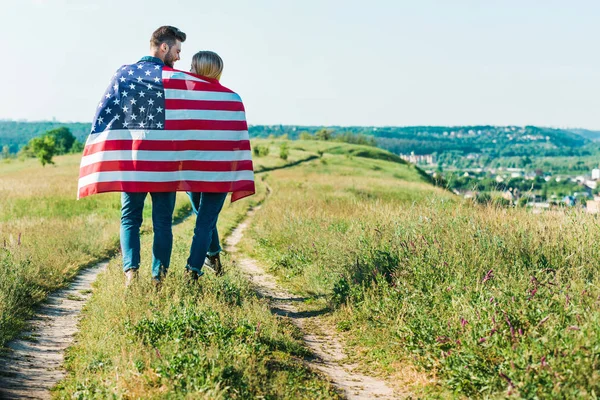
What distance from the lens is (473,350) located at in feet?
15.5

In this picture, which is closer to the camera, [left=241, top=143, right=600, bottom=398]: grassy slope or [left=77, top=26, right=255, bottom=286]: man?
[left=241, top=143, right=600, bottom=398]: grassy slope

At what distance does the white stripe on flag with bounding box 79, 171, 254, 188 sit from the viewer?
6551 mm

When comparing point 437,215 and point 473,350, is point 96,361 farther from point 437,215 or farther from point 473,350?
point 437,215

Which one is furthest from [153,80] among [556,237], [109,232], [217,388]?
[109,232]

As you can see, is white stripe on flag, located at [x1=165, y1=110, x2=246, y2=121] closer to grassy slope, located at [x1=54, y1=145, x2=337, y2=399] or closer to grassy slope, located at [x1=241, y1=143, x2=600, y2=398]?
grassy slope, located at [x1=54, y1=145, x2=337, y2=399]

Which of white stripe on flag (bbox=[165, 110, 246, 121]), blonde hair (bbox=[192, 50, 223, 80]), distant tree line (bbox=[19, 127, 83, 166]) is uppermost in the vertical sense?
blonde hair (bbox=[192, 50, 223, 80])

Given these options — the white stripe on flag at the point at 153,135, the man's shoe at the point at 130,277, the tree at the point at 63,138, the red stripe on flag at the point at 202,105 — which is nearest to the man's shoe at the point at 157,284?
the man's shoe at the point at 130,277

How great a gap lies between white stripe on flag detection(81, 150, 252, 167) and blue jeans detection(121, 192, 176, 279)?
416 mm

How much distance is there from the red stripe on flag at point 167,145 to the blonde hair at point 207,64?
815mm

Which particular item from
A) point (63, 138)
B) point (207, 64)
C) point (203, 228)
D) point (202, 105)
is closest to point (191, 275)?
point (203, 228)

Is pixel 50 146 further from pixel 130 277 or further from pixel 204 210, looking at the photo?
pixel 130 277

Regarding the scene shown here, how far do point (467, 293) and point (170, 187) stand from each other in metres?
3.17

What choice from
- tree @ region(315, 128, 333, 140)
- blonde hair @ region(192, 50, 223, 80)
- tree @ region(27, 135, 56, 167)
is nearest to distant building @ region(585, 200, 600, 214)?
blonde hair @ region(192, 50, 223, 80)

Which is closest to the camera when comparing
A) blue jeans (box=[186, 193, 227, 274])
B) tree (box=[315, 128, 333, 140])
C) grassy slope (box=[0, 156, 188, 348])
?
grassy slope (box=[0, 156, 188, 348])
